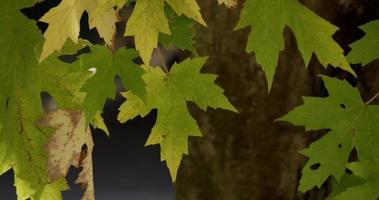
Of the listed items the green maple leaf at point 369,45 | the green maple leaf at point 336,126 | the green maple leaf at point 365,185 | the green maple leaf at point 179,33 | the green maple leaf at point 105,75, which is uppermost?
the green maple leaf at point 179,33

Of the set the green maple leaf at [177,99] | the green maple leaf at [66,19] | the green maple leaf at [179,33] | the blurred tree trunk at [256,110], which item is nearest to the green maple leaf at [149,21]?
the green maple leaf at [66,19]

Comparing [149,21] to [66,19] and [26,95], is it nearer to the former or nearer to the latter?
[66,19]

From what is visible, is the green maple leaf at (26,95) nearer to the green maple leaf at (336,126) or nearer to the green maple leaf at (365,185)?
the green maple leaf at (336,126)

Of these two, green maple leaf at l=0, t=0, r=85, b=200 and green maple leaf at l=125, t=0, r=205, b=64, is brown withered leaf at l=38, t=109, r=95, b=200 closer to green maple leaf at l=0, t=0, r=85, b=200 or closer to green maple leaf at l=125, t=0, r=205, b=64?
green maple leaf at l=0, t=0, r=85, b=200

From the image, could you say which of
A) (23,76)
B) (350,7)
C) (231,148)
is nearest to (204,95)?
(23,76)

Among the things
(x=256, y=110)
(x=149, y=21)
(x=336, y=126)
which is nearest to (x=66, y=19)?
(x=149, y=21)
